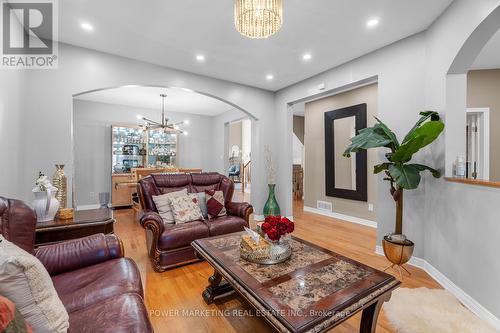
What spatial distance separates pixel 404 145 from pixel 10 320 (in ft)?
9.38

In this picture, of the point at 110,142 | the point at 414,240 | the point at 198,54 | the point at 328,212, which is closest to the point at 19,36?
the point at 198,54

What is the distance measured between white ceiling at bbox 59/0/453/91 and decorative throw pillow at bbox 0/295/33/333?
2599 mm

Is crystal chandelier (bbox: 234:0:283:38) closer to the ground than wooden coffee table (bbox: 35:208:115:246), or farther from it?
farther from it

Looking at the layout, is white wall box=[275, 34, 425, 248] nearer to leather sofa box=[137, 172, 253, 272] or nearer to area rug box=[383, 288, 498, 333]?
area rug box=[383, 288, 498, 333]

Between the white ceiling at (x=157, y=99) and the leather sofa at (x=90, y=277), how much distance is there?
3759 mm

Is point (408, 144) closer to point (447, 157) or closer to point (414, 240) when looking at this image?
point (447, 157)

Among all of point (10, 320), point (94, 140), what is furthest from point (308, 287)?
point (94, 140)

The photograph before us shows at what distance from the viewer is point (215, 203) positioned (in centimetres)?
326

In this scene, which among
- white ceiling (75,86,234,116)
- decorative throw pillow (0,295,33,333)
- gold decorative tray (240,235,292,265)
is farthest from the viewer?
white ceiling (75,86,234,116)

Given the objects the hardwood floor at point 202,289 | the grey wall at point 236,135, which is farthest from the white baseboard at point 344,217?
the grey wall at point 236,135

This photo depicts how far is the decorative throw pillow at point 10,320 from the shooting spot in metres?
0.65

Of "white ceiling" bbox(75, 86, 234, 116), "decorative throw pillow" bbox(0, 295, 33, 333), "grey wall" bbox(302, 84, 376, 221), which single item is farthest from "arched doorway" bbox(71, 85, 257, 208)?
"decorative throw pillow" bbox(0, 295, 33, 333)

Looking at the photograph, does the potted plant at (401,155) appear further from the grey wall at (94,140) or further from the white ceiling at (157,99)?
the grey wall at (94,140)

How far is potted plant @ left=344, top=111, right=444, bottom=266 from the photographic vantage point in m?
2.22
